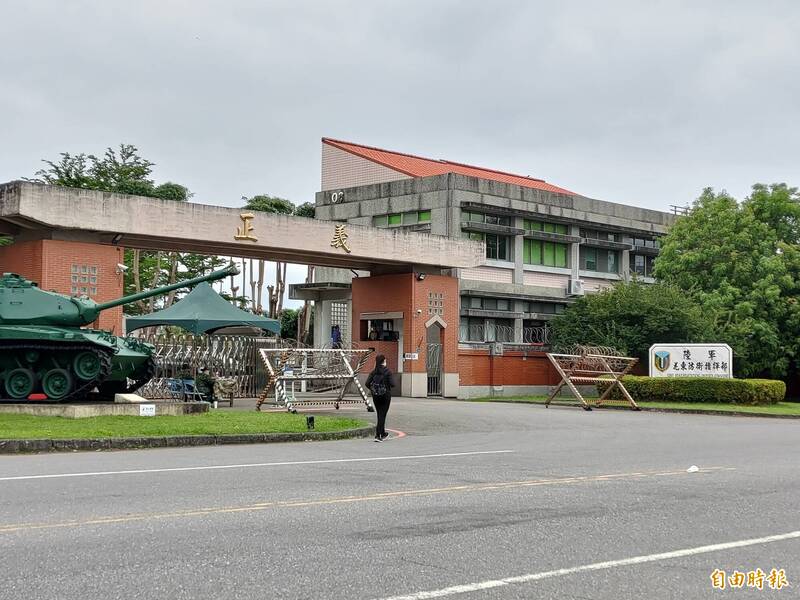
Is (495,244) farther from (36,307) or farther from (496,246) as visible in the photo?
(36,307)

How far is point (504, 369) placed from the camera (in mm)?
40156

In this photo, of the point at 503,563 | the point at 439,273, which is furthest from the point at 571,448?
the point at 439,273

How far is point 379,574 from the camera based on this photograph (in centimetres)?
623

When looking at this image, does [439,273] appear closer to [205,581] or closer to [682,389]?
[682,389]

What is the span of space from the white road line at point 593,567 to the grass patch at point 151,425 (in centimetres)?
1054

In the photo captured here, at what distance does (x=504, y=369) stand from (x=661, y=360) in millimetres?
8861

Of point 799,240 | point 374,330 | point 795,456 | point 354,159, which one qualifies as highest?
point 354,159

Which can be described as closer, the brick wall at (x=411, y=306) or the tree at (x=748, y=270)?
the brick wall at (x=411, y=306)

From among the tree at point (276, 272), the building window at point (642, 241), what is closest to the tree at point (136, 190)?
the tree at point (276, 272)

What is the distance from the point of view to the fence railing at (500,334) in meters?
43.1

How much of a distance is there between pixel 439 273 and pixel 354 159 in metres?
13.2

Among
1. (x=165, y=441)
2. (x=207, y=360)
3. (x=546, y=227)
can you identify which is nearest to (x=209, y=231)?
(x=207, y=360)

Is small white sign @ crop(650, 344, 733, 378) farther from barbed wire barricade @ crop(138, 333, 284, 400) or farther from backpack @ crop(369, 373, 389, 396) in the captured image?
backpack @ crop(369, 373, 389, 396)

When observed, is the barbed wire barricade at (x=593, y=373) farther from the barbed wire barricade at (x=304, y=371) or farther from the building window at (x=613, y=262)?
the building window at (x=613, y=262)
